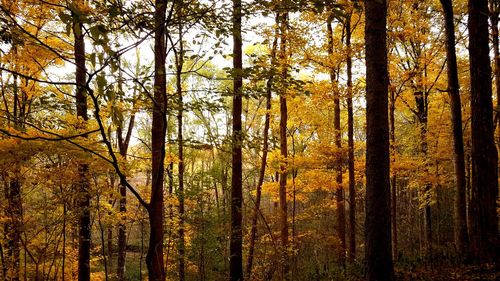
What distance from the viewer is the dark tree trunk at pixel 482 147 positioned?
648 centimetres

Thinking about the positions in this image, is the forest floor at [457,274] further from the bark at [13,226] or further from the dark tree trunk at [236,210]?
the bark at [13,226]

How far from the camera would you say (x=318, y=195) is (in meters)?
29.9

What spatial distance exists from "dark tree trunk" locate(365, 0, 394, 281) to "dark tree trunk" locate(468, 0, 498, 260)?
3283 mm

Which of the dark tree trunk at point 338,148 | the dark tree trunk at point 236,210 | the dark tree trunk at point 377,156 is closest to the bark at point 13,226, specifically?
the dark tree trunk at point 236,210

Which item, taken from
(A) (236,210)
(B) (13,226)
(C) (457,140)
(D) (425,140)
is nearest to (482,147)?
(C) (457,140)

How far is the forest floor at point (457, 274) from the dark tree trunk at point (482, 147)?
41cm

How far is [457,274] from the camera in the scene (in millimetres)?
6184

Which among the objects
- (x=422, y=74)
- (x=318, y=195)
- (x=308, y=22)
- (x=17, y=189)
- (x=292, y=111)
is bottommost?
(x=318, y=195)

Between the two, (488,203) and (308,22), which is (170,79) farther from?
(488,203)

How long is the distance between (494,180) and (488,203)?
0.45 m

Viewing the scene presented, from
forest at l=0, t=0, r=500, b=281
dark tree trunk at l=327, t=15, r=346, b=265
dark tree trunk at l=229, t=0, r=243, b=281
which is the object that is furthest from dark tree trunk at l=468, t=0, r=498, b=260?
dark tree trunk at l=229, t=0, r=243, b=281

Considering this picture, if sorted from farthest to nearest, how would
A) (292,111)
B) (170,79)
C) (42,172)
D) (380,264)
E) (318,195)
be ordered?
(318,195) < (170,79) < (292,111) < (42,172) < (380,264)

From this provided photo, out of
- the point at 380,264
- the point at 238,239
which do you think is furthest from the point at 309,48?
the point at 380,264

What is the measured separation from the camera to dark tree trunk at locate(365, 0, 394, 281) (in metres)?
Answer: 4.39
